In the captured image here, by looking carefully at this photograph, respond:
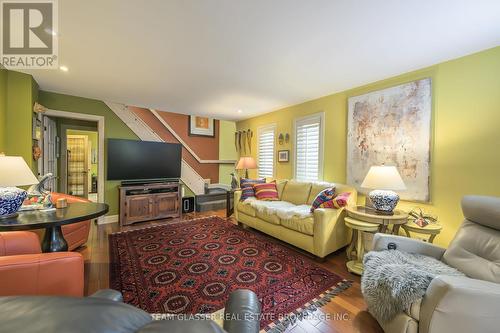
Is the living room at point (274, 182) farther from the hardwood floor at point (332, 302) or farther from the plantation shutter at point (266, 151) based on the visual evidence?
the plantation shutter at point (266, 151)

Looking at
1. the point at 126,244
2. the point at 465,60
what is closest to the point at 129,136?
the point at 126,244

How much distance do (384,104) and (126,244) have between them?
410 cm

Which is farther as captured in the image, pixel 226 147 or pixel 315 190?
pixel 226 147

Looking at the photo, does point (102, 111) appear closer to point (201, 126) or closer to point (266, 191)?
point (201, 126)

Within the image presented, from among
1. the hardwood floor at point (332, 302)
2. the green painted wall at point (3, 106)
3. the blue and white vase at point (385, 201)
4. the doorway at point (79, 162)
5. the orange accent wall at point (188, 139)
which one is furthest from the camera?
the doorway at point (79, 162)

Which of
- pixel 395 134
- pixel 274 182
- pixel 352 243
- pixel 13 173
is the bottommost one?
pixel 352 243

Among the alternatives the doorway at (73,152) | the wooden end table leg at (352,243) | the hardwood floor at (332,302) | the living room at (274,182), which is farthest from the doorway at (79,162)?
the wooden end table leg at (352,243)

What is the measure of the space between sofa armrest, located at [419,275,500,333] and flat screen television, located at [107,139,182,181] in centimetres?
452

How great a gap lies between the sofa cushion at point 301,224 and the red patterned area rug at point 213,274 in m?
0.33

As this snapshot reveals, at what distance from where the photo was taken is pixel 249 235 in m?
3.33

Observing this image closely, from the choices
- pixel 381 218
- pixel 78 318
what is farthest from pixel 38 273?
pixel 381 218

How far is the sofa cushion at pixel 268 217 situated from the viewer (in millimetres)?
3006

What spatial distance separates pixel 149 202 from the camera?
4090 millimetres

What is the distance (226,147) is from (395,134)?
394 cm
